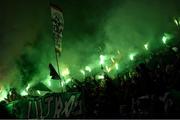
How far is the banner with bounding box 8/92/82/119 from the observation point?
33.3ft

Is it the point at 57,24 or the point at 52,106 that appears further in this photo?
the point at 57,24

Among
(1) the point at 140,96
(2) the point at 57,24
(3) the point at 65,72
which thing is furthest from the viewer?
(3) the point at 65,72

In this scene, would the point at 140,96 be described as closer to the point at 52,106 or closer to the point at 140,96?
the point at 140,96

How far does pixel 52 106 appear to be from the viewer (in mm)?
10609

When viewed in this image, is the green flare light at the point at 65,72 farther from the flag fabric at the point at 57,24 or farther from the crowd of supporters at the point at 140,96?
the crowd of supporters at the point at 140,96

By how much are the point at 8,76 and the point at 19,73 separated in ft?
4.82

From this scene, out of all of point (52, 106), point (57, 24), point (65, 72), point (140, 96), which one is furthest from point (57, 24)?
point (65, 72)

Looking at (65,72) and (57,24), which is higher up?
(57,24)

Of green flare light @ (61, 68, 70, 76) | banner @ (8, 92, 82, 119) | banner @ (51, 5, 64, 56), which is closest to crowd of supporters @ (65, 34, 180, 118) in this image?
banner @ (8, 92, 82, 119)

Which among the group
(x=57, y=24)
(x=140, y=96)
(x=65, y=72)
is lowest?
(x=140, y=96)

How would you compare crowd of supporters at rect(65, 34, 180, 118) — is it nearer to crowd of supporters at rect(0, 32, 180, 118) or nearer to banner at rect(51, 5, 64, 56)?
crowd of supporters at rect(0, 32, 180, 118)

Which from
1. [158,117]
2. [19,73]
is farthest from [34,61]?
[158,117]

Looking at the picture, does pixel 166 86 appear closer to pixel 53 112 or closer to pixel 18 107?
pixel 53 112

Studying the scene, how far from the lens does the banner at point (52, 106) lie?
1015cm
